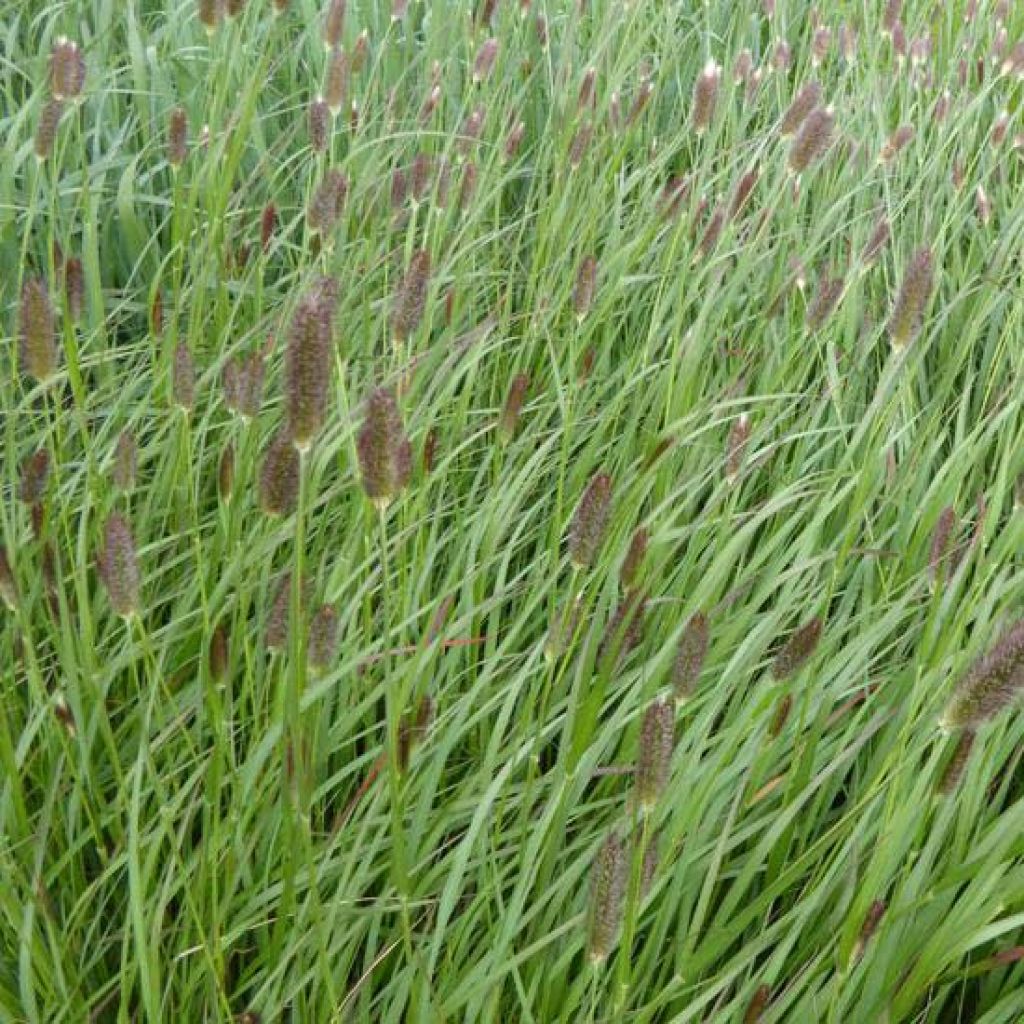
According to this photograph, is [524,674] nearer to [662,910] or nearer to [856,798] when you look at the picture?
[662,910]

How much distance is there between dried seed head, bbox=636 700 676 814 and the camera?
3.26 feet

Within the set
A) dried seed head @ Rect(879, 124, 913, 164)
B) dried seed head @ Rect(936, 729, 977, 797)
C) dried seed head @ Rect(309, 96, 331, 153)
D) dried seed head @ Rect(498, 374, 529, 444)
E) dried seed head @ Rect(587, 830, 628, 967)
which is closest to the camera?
dried seed head @ Rect(587, 830, 628, 967)

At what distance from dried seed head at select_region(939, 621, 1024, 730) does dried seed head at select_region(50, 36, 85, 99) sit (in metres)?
1.27

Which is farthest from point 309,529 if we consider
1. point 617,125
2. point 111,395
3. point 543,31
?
point 543,31

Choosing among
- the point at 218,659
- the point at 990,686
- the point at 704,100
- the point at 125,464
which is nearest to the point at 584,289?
the point at 704,100

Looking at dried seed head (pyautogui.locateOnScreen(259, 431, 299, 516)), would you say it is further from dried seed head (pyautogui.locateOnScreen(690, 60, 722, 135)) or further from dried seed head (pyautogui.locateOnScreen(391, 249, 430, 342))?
dried seed head (pyautogui.locateOnScreen(690, 60, 722, 135))

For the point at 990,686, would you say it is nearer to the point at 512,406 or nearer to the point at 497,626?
the point at 512,406

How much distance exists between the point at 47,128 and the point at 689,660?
43.6 inches

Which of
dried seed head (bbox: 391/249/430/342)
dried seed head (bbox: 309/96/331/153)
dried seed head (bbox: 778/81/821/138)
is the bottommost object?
dried seed head (bbox: 391/249/430/342)

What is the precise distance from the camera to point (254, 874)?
1483mm

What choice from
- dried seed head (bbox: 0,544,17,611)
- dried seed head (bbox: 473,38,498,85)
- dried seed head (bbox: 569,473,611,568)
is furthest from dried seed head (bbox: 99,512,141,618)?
dried seed head (bbox: 473,38,498,85)

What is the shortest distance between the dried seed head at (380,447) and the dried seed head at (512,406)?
391 millimetres

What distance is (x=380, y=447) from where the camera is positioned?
1074 mm

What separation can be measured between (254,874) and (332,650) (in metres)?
0.45
